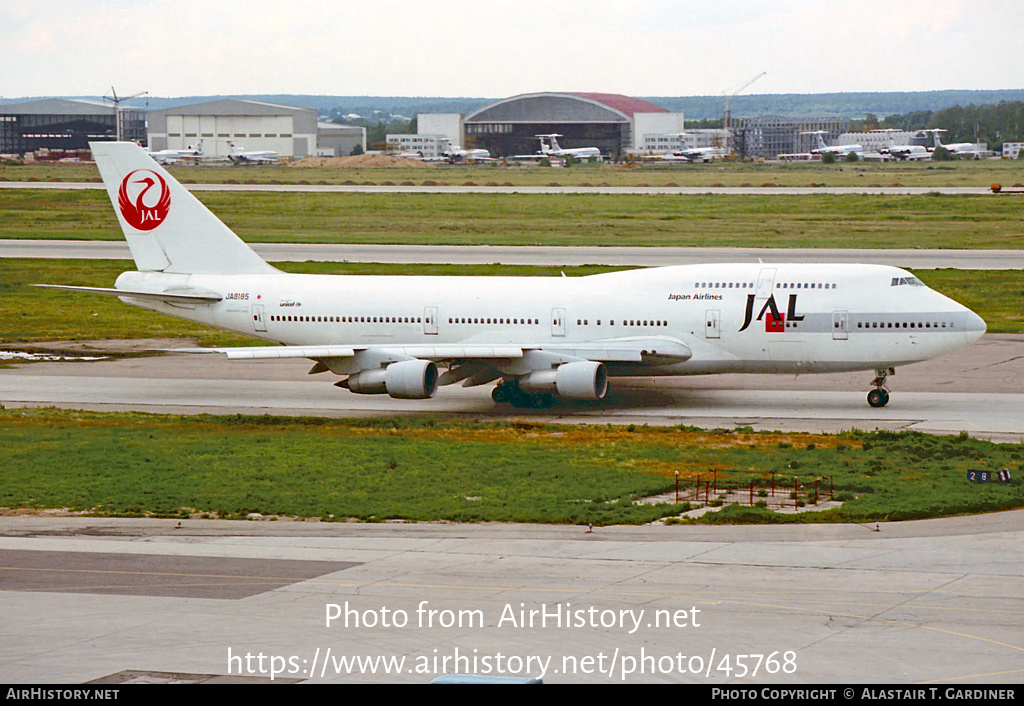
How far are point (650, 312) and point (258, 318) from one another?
13957 mm

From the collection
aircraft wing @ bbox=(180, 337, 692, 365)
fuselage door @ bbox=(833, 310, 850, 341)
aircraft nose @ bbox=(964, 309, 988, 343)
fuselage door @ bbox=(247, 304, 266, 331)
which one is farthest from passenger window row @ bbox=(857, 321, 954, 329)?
fuselage door @ bbox=(247, 304, 266, 331)

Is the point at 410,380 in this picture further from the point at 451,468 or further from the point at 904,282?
the point at 904,282

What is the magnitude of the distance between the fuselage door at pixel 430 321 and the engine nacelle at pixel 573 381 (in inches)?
180

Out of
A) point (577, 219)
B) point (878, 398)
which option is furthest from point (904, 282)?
point (577, 219)

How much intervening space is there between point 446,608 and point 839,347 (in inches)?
955

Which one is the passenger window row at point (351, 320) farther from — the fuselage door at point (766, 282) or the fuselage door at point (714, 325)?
the fuselage door at point (766, 282)

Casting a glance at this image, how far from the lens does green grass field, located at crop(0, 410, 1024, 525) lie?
3125 centimetres

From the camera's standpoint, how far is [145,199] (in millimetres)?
50688

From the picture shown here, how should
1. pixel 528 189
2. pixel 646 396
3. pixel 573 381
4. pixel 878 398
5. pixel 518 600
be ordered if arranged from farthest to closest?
pixel 528 189 < pixel 646 396 < pixel 878 398 < pixel 573 381 < pixel 518 600

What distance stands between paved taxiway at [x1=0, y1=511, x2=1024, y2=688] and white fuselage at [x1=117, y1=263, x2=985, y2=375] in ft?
46.3

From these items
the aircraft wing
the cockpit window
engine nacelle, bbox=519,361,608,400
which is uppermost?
the cockpit window

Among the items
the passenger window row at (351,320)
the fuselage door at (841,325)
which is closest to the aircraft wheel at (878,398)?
the fuselage door at (841,325)

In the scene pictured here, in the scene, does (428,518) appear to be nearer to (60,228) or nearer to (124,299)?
(124,299)

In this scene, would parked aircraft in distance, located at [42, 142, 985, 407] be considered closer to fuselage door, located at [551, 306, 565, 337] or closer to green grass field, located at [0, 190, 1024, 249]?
fuselage door, located at [551, 306, 565, 337]
